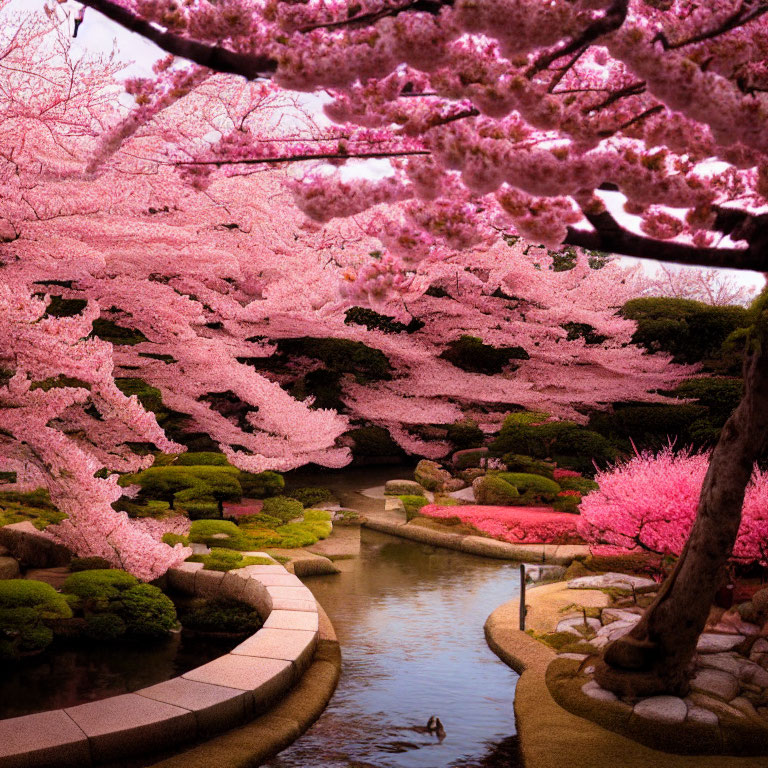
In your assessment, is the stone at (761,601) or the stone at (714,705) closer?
the stone at (714,705)

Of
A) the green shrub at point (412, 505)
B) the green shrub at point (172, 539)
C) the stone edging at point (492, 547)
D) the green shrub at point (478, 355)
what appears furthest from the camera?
the green shrub at point (478, 355)

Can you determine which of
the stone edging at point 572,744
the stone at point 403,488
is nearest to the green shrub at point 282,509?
the stone at point 403,488

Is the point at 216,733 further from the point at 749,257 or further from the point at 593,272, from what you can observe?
the point at 593,272

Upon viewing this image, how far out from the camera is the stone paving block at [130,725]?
17.9 ft

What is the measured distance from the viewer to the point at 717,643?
7324 millimetres

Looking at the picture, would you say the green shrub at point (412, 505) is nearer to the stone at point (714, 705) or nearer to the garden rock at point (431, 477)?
the garden rock at point (431, 477)

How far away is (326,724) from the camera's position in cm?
671

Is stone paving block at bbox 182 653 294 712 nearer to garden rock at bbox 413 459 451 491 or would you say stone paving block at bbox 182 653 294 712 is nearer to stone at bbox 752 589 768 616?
stone at bbox 752 589 768 616

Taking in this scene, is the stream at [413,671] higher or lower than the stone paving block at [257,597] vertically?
lower

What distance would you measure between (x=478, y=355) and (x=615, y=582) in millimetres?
12717

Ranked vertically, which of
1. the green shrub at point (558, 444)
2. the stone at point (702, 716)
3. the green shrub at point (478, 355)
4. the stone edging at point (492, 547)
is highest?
the green shrub at point (478, 355)

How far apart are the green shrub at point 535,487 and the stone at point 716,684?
1044cm

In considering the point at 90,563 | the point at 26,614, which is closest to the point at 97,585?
the point at 26,614

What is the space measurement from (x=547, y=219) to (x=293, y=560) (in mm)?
8645
